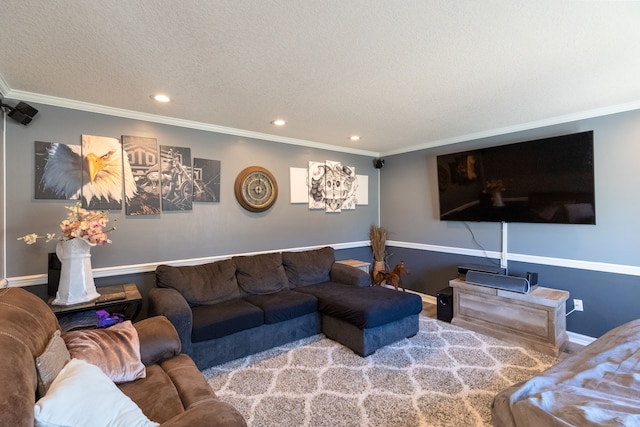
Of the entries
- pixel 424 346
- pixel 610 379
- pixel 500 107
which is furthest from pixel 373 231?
pixel 610 379

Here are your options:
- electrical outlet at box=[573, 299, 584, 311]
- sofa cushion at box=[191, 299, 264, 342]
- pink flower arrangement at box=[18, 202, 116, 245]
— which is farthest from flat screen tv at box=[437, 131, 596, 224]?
pink flower arrangement at box=[18, 202, 116, 245]

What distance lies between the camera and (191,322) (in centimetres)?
248

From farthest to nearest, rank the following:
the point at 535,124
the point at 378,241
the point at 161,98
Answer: the point at 378,241
the point at 535,124
the point at 161,98

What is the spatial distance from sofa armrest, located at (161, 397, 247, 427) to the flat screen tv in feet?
11.8

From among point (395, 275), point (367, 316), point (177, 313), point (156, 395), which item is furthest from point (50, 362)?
point (395, 275)

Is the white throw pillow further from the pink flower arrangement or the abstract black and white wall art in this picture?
the abstract black and white wall art

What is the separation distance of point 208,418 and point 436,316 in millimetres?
3346

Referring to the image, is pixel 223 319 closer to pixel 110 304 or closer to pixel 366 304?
pixel 110 304

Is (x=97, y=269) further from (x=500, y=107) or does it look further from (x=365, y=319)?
(x=500, y=107)

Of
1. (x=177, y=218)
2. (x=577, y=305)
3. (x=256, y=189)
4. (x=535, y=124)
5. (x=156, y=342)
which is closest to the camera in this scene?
(x=156, y=342)

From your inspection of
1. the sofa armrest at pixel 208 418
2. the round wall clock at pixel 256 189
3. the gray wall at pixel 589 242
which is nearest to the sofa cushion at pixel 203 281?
the round wall clock at pixel 256 189

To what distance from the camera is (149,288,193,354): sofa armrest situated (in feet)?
7.82

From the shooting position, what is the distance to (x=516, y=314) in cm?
311

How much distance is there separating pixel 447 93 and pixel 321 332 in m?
2.69
